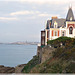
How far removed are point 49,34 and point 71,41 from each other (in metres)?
10.2

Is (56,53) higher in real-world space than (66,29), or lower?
lower

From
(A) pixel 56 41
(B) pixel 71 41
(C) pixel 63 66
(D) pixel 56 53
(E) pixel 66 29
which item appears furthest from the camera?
(E) pixel 66 29

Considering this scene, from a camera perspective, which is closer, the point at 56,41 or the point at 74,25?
the point at 56,41

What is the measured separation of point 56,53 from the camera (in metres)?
30.4

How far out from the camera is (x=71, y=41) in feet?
110

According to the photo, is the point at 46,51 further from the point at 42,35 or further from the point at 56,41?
the point at 42,35

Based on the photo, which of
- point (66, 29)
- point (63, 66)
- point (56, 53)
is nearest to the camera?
point (63, 66)

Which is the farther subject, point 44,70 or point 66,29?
point 66,29

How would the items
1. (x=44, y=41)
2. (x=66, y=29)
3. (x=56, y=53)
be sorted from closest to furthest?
(x=56, y=53)
(x=66, y=29)
(x=44, y=41)

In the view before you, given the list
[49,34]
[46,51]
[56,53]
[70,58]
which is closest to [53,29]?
[49,34]

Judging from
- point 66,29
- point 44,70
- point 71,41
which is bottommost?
point 44,70

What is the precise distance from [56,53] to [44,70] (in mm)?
5489

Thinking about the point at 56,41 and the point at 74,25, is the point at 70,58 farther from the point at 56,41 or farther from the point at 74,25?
the point at 74,25

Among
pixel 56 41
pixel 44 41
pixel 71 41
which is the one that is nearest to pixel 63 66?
pixel 71 41
